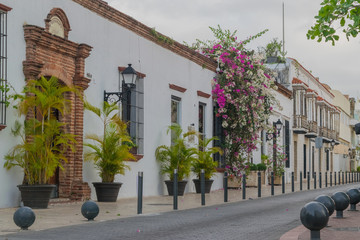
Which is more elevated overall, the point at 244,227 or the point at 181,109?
the point at 181,109

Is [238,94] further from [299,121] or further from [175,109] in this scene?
[299,121]

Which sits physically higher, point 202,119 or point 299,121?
point 299,121

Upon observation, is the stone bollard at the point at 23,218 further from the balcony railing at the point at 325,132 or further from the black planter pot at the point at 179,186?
the balcony railing at the point at 325,132

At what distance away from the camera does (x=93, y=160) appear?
1767 centimetres

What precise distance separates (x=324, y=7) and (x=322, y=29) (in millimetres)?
382

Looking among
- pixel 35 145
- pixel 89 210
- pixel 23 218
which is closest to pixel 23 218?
pixel 23 218

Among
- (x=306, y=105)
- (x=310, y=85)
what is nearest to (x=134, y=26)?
(x=306, y=105)

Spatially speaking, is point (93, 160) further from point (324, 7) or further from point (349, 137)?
point (349, 137)

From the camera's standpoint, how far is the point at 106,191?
17109mm

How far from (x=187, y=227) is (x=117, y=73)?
899 cm

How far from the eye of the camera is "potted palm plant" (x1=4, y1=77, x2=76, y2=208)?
13961 mm

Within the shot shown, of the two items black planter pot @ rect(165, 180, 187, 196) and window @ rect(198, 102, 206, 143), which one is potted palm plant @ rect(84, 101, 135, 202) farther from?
window @ rect(198, 102, 206, 143)

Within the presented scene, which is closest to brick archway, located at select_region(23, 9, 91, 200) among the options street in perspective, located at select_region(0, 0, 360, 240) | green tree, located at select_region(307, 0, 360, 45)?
street in perspective, located at select_region(0, 0, 360, 240)

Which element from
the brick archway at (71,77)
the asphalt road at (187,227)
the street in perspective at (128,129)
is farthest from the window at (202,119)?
the asphalt road at (187,227)
